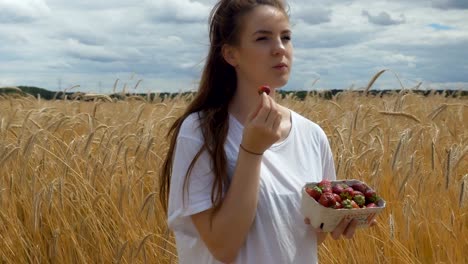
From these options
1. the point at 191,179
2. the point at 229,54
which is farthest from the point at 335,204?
the point at 229,54

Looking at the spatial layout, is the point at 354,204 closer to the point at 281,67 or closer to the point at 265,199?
the point at 265,199

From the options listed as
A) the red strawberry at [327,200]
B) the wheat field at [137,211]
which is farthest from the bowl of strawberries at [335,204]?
the wheat field at [137,211]

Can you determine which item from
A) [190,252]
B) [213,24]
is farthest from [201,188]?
[213,24]

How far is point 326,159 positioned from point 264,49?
0.41m

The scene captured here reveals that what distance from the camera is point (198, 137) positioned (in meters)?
1.53

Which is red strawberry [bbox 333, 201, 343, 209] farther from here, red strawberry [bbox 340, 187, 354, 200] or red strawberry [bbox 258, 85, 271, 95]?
red strawberry [bbox 258, 85, 271, 95]

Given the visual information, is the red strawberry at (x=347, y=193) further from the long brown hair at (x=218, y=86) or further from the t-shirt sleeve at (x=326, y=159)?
the long brown hair at (x=218, y=86)

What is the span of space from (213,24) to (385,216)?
1.38 metres

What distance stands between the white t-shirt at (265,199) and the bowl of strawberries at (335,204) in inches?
2.2

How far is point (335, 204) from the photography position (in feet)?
5.07

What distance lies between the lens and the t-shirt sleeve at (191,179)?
4.87 feet

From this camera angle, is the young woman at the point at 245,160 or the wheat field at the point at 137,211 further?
the wheat field at the point at 137,211

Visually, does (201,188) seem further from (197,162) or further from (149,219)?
(149,219)

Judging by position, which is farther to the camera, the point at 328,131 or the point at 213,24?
the point at 328,131
